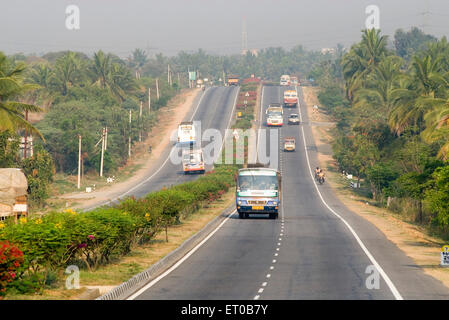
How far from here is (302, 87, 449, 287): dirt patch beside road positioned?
2577cm

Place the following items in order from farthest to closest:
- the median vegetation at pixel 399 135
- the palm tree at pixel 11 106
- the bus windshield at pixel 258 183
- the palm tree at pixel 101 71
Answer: the palm tree at pixel 101 71 → the palm tree at pixel 11 106 → the median vegetation at pixel 399 135 → the bus windshield at pixel 258 183

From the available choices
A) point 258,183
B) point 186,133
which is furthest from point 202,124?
point 258,183

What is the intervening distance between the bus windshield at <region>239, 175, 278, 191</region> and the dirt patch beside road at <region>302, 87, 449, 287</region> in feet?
21.1

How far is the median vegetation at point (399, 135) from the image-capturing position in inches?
1719

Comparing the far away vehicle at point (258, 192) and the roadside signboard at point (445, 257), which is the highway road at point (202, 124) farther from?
the roadside signboard at point (445, 257)

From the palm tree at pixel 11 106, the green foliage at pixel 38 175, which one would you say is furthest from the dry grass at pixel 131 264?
the green foliage at pixel 38 175

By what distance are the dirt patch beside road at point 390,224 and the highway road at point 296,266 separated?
62cm

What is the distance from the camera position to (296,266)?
23.0 meters

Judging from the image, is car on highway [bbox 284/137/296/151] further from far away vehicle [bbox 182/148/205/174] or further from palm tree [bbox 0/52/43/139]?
palm tree [bbox 0/52/43/139]

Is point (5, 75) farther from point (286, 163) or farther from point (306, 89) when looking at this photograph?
point (306, 89)

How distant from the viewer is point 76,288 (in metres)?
17.1
